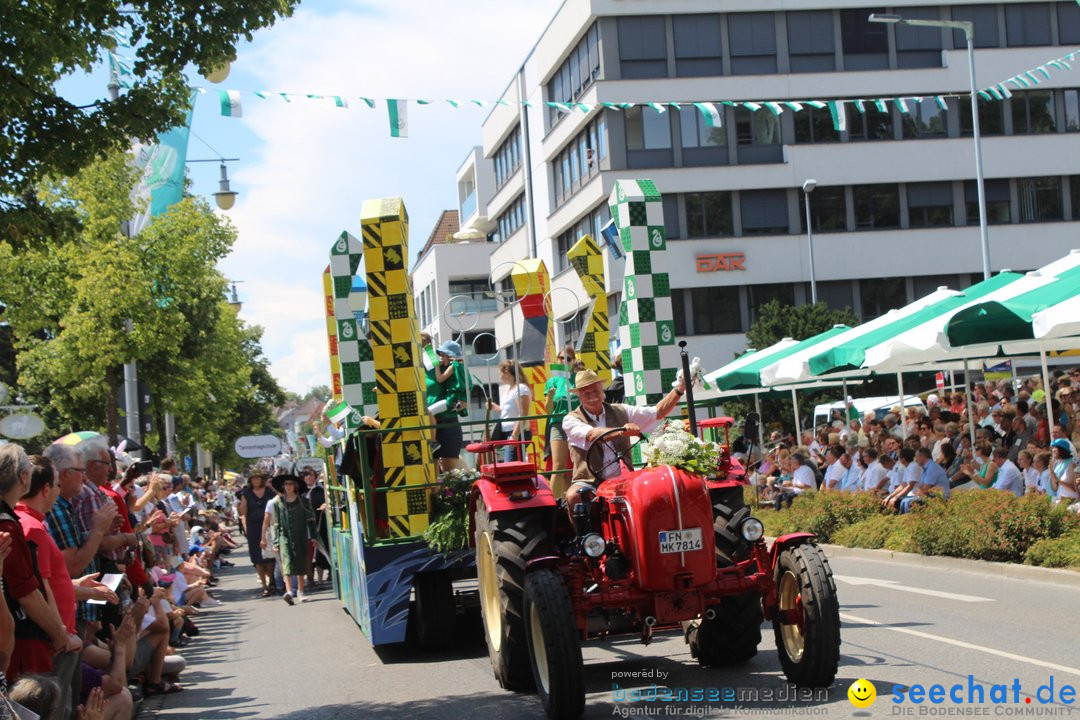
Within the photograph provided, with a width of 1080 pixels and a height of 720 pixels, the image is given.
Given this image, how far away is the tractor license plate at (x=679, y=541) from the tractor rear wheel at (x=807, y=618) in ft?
1.92

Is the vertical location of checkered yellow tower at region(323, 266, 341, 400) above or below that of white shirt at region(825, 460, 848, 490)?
above

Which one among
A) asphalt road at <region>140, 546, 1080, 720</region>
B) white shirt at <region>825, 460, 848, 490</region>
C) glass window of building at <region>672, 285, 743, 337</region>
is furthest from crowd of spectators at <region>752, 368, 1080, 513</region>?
glass window of building at <region>672, 285, 743, 337</region>

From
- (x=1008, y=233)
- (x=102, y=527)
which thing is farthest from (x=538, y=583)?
(x=1008, y=233)

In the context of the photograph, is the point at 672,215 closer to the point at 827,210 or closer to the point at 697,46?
the point at 827,210

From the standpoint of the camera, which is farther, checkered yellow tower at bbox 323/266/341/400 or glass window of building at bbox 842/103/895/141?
glass window of building at bbox 842/103/895/141

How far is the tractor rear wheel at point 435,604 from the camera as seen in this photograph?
11.1 meters

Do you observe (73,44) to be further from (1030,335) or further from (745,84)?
(745,84)

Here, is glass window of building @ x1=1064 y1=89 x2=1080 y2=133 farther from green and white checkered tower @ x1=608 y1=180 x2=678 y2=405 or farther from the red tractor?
the red tractor

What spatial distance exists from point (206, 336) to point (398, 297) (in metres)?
26.0

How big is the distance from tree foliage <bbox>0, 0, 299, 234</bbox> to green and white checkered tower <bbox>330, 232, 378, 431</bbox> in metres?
4.80

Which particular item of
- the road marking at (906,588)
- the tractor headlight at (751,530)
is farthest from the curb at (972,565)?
the tractor headlight at (751,530)

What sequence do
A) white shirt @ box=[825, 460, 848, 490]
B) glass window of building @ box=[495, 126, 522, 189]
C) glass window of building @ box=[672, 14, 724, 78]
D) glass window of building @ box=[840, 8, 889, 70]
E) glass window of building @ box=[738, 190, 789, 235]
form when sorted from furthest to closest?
glass window of building @ box=[495, 126, 522, 189] → glass window of building @ box=[738, 190, 789, 235] → glass window of building @ box=[840, 8, 889, 70] → glass window of building @ box=[672, 14, 724, 78] → white shirt @ box=[825, 460, 848, 490]

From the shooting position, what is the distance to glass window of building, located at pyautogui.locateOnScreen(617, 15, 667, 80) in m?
46.1

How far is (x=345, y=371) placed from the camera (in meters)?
15.2
